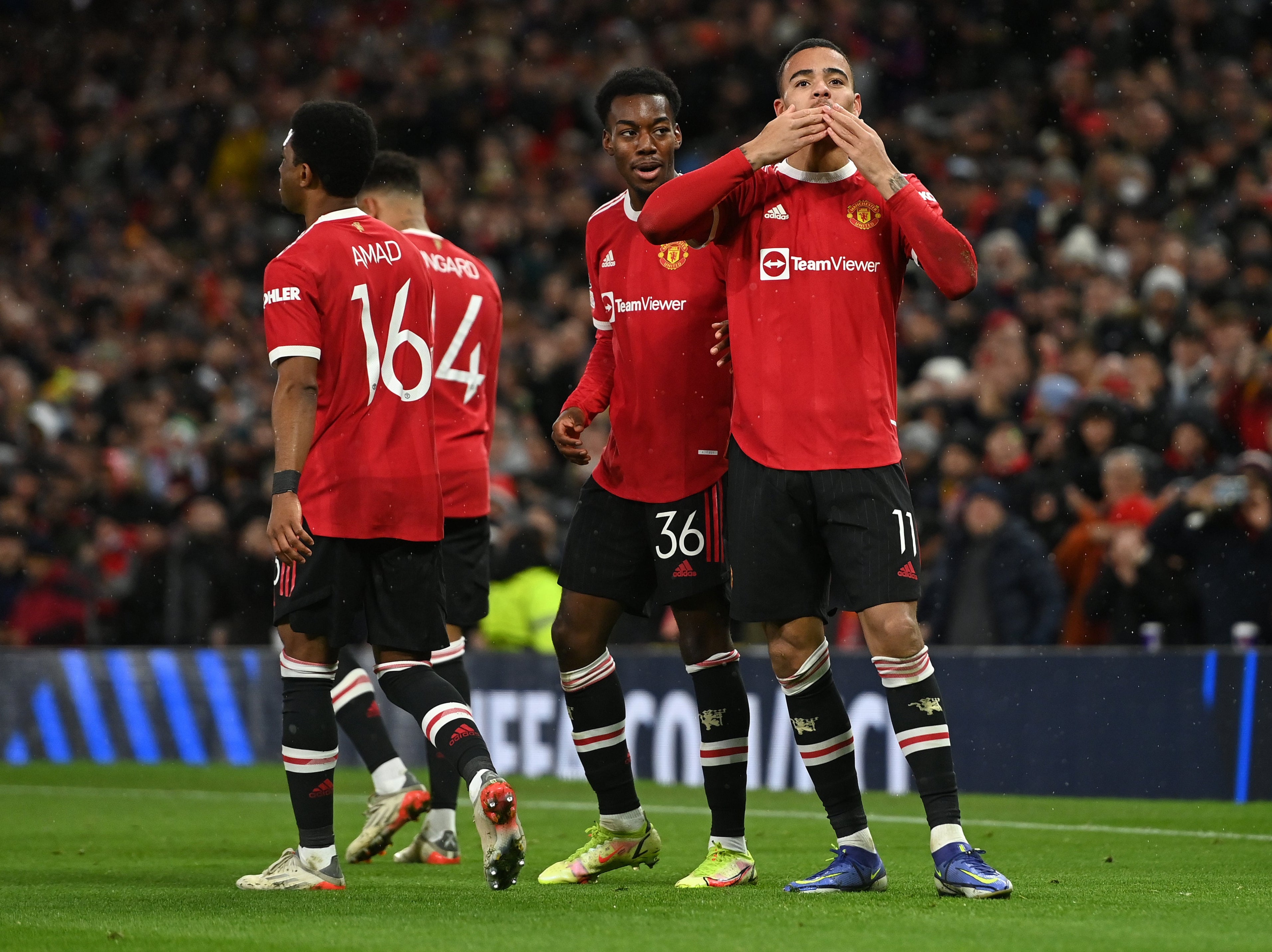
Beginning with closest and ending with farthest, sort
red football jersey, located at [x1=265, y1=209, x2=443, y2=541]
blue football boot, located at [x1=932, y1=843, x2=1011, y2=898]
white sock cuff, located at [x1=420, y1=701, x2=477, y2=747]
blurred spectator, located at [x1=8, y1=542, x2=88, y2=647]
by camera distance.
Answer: blue football boot, located at [x1=932, y1=843, x2=1011, y2=898]
white sock cuff, located at [x1=420, y1=701, x2=477, y2=747]
red football jersey, located at [x1=265, y1=209, x2=443, y2=541]
blurred spectator, located at [x1=8, y1=542, x2=88, y2=647]

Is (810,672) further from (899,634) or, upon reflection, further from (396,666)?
(396,666)

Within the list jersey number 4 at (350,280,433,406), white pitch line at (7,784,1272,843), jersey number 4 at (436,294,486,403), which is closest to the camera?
jersey number 4 at (350,280,433,406)

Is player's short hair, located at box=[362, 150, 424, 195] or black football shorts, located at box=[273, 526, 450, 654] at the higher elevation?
player's short hair, located at box=[362, 150, 424, 195]

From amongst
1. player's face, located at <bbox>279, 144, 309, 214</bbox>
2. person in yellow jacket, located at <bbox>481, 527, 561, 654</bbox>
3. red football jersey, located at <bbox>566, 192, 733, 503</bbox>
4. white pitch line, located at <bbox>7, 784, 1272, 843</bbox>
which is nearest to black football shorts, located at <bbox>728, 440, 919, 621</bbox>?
red football jersey, located at <bbox>566, 192, 733, 503</bbox>

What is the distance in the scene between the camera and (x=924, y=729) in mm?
5082

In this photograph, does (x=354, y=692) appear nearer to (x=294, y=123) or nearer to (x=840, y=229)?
(x=294, y=123)

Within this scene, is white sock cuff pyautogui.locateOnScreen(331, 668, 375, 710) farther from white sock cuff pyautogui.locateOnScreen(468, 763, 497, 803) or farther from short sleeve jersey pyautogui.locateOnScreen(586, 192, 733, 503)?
white sock cuff pyautogui.locateOnScreen(468, 763, 497, 803)

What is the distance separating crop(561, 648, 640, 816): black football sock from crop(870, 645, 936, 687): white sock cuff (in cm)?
119

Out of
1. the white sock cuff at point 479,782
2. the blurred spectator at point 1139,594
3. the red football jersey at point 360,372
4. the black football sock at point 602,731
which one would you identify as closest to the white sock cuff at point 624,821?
the black football sock at point 602,731

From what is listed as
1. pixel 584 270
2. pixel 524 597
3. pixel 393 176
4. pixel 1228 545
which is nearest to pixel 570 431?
pixel 393 176

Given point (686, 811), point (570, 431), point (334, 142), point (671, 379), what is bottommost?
point (686, 811)

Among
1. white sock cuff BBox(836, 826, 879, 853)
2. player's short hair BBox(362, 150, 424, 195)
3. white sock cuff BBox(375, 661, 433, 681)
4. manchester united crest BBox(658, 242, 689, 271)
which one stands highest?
player's short hair BBox(362, 150, 424, 195)

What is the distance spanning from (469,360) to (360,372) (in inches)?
52.1

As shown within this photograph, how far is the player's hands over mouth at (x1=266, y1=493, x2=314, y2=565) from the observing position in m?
5.40
